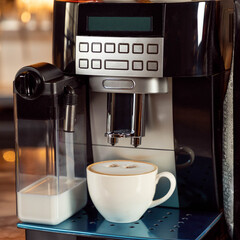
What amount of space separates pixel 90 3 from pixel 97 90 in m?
0.13

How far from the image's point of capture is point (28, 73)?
79 cm

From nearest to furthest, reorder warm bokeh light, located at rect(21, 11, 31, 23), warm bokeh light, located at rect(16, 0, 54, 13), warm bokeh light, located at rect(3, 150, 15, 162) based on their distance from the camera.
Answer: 1. warm bokeh light, located at rect(3, 150, 15, 162)
2. warm bokeh light, located at rect(16, 0, 54, 13)
3. warm bokeh light, located at rect(21, 11, 31, 23)

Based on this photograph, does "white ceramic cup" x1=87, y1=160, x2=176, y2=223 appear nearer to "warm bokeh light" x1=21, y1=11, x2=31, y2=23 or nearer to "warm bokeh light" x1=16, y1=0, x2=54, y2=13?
"warm bokeh light" x1=16, y1=0, x2=54, y2=13

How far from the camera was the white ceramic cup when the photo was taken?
806 mm

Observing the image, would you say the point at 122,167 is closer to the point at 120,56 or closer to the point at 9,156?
the point at 120,56

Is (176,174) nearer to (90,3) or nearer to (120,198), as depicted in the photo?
(120,198)

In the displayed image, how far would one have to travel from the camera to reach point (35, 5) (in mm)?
3023

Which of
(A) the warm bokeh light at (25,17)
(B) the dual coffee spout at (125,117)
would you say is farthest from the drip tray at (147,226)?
(A) the warm bokeh light at (25,17)

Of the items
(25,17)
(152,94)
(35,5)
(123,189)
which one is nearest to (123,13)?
(152,94)

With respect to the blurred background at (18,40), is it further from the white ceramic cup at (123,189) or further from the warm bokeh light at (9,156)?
the white ceramic cup at (123,189)

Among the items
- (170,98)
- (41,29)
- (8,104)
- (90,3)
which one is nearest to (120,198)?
(170,98)

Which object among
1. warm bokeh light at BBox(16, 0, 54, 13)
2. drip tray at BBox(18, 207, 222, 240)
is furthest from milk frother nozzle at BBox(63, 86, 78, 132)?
warm bokeh light at BBox(16, 0, 54, 13)

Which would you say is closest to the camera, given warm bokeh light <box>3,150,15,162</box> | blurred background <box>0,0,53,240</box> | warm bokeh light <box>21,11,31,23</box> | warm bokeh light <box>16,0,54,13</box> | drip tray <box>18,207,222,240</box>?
drip tray <box>18,207,222,240</box>

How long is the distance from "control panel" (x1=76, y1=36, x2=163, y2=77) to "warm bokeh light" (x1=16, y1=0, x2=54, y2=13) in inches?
88.2
